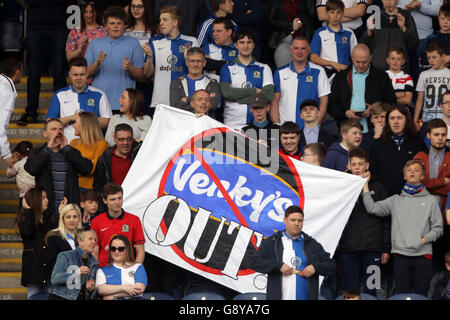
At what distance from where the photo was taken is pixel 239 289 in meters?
10.5

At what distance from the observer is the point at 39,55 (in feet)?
44.2

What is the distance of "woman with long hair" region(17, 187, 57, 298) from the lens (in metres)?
10.3

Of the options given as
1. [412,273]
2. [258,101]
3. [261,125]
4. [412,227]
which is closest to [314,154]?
[261,125]

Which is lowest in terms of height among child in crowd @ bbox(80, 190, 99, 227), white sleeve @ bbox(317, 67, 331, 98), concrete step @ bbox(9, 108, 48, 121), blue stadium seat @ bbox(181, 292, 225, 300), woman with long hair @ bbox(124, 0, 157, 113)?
blue stadium seat @ bbox(181, 292, 225, 300)

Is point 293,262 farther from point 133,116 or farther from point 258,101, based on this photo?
point 133,116

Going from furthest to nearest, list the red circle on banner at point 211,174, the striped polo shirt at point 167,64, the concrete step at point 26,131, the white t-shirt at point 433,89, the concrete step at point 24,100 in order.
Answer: the concrete step at point 24,100 → the concrete step at point 26,131 → the striped polo shirt at point 167,64 → the white t-shirt at point 433,89 → the red circle on banner at point 211,174

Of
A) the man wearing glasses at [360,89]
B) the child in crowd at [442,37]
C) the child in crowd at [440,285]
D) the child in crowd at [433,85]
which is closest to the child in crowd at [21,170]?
the man wearing glasses at [360,89]

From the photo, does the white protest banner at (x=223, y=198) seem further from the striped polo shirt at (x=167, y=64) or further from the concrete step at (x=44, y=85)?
the concrete step at (x=44, y=85)

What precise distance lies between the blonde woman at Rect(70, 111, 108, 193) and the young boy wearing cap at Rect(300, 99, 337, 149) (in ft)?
7.56

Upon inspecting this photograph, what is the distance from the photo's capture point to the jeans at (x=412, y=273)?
34.4 feet

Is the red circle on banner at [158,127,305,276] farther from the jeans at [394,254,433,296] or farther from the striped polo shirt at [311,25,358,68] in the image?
the striped polo shirt at [311,25,358,68]

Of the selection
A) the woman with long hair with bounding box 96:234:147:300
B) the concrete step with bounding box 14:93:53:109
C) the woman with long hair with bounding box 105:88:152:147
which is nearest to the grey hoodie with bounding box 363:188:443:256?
the woman with long hair with bounding box 96:234:147:300

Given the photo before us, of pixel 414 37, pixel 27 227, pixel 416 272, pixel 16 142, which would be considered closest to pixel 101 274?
pixel 27 227

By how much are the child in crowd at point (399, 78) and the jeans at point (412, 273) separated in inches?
121
